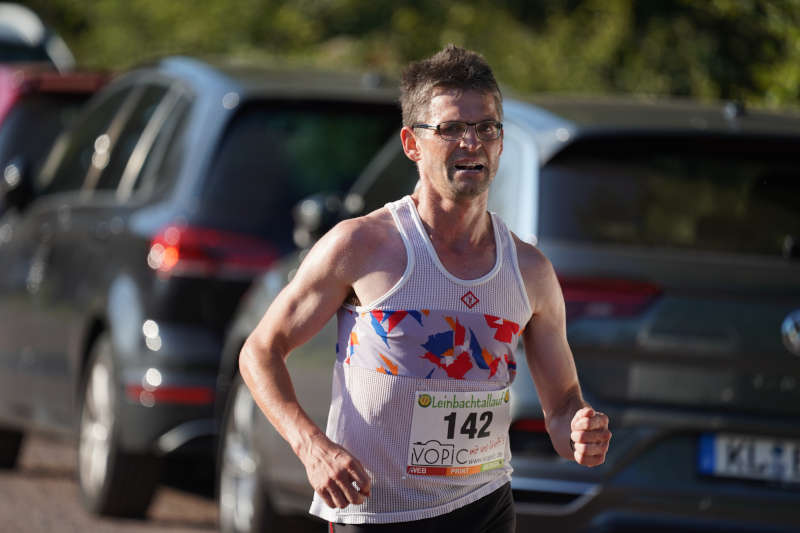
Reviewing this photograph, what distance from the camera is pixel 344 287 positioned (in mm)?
3752

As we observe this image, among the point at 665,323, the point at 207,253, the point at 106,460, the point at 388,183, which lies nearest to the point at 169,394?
the point at 106,460

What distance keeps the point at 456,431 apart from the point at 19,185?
18.3ft

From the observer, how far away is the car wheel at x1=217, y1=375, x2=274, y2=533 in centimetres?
665

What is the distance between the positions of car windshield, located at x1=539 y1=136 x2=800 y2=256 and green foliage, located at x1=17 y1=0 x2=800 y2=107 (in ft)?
12.1

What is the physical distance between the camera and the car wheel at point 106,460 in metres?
7.61

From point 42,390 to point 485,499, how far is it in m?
5.02

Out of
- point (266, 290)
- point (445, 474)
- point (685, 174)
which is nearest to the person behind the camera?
point (445, 474)

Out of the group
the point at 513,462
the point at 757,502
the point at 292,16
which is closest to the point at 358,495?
the point at 513,462

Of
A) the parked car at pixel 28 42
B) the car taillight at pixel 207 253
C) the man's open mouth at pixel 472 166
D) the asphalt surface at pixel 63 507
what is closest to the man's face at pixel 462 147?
the man's open mouth at pixel 472 166

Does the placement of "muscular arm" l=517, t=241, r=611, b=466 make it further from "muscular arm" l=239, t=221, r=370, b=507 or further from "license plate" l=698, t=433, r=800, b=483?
"license plate" l=698, t=433, r=800, b=483

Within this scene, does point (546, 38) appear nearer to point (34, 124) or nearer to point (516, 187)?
point (34, 124)

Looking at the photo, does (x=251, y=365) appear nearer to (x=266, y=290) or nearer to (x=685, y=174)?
(x=685, y=174)

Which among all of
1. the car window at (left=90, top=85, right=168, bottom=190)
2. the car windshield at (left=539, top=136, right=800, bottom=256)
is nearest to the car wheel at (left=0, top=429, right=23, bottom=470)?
the car window at (left=90, top=85, right=168, bottom=190)

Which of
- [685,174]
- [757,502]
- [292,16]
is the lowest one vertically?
[757,502]
